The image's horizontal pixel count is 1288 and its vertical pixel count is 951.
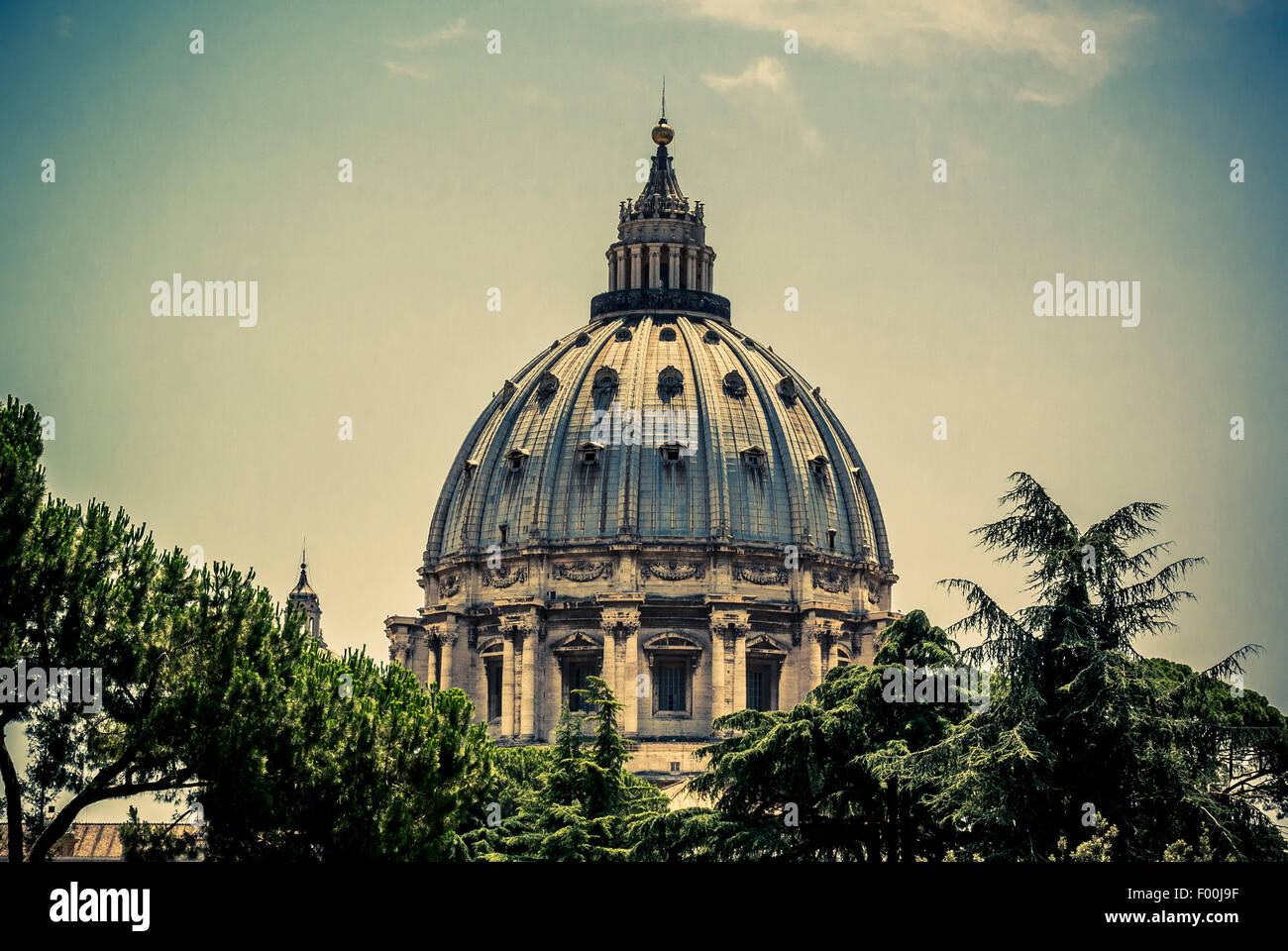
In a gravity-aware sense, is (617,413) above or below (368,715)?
above

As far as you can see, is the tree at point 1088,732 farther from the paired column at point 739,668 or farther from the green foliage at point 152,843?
the paired column at point 739,668

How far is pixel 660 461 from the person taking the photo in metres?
112

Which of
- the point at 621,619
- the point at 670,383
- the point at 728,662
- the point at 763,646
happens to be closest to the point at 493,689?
the point at 621,619

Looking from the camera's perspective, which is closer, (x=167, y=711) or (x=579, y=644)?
(x=167, y=711)

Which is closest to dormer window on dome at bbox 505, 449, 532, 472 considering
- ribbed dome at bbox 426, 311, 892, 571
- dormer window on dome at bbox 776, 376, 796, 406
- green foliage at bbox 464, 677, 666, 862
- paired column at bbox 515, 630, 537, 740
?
ribbed dome at bbox 426, 311, 892, 571

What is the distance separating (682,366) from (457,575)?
18209 mm

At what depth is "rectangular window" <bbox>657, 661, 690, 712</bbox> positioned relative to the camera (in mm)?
107812

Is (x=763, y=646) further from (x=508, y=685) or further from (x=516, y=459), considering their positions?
(x=516, y=459)

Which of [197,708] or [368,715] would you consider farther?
[368,715]

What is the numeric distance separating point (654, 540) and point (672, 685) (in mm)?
8201

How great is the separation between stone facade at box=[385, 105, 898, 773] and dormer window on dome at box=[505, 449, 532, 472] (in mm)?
186
